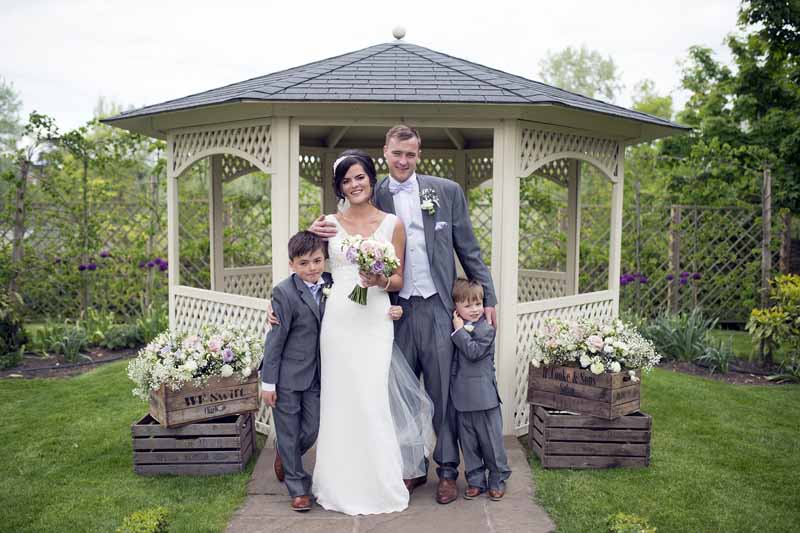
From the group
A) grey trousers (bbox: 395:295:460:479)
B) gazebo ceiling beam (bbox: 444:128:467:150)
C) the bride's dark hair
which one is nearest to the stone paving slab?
grey trousers (bbox: 395:295:460:479)

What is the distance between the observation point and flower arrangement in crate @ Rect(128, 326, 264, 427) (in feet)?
14.1

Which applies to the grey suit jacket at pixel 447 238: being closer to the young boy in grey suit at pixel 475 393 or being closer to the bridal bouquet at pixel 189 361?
the young boy in grey suit at pixel 475 393

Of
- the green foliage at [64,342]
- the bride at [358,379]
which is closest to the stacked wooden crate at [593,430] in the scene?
the bride at [358,379]

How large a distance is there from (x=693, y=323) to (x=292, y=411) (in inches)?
234

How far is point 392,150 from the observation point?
3879 millimetres

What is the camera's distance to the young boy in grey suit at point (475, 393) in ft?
12.8

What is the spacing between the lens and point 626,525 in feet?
10.2

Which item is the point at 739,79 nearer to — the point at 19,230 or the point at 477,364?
the point at 477,364

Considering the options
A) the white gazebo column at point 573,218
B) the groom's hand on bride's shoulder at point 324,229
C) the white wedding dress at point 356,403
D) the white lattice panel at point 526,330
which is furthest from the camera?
the white gazebo column at point 573,218

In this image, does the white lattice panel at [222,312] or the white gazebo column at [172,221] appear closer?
the white lattice panel at [222,312]

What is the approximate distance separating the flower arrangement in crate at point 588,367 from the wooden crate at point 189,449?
6.88 ft

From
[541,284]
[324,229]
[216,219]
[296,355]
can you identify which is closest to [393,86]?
[324,229]

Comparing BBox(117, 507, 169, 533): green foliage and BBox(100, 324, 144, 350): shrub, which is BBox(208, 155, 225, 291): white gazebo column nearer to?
BBox(100, 324, 144, 350): shrub

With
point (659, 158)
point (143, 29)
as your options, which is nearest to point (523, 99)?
point (659, 158)
